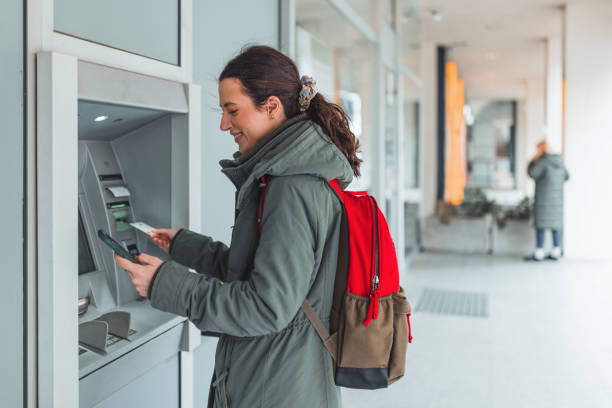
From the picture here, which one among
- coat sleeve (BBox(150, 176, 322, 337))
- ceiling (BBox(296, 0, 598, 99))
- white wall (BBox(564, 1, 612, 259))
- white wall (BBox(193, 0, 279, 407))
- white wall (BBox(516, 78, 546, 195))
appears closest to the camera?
coat sleeve (BBox(150, 176, 322, 337))

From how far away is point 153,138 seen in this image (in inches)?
66.2

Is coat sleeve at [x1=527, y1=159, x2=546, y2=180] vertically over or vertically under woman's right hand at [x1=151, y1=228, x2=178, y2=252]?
over

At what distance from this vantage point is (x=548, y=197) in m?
6.81

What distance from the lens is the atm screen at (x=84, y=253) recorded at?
62.7 inches

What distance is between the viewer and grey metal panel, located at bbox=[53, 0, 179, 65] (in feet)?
4.16

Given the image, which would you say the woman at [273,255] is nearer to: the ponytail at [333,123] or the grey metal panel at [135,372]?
the ponytail at [333,123]

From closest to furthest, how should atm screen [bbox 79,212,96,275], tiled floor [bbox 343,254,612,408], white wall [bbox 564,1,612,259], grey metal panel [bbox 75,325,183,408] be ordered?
1. grey metal panel [bbox 75,325,183,408]
2. atm screen [bbox 79,212,96,275]
3. tiled floor [bbox 343,254,612,408]
4. white wall [bbox 564,1,612,259]

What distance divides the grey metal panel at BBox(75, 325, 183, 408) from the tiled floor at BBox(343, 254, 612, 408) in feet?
4.79

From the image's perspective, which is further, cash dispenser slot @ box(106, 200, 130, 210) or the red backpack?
cash dispenser slot @ box(106, 200, 130, 210)

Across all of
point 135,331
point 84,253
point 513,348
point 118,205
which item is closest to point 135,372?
point 135,331

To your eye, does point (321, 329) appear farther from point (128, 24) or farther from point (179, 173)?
point (128, 24)

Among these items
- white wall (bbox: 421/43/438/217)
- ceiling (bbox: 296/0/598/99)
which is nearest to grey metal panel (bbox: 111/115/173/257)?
ceiling (bbox: 296/0/598/99)

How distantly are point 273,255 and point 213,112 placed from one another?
1019 mm

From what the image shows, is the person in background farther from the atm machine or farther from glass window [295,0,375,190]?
the atm machine
